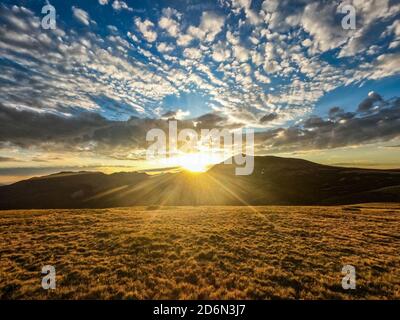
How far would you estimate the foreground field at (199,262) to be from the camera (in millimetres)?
10984

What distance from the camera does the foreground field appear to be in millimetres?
10984

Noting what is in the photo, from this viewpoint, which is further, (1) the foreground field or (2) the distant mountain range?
(2) the distant mountain range

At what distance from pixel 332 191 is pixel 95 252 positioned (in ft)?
488

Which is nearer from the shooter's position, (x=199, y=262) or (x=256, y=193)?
(x=199, y=262)

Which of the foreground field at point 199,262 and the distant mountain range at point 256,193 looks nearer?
the foreground field at point 199,262

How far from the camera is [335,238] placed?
843 inches

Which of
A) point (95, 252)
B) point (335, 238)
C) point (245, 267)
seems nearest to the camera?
point (245, 267)

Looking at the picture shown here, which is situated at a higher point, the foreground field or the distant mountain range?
the foreground field

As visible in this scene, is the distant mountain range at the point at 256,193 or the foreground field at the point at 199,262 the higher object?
the foreground field at the point at 199,262

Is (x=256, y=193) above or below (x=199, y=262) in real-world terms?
below

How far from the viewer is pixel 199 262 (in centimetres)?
1508
